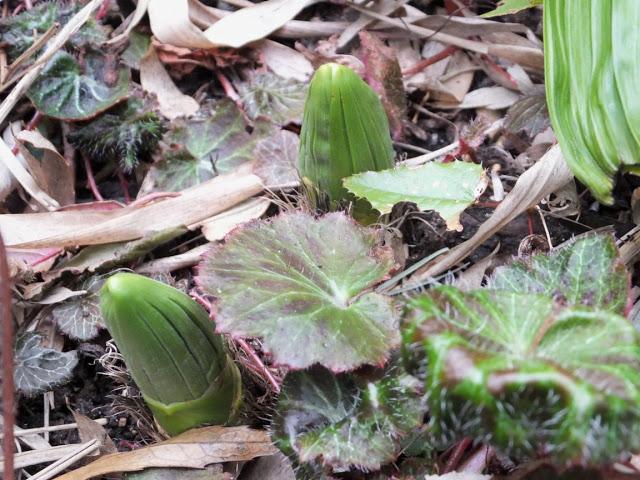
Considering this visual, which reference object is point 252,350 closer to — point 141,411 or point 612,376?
point 141,411

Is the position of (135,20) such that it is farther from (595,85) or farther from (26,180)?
(595,85)

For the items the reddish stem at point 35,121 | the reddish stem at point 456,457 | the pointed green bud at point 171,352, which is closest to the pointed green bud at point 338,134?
the pointed green bud at point 171,352

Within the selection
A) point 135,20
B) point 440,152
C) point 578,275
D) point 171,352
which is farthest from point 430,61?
point 171,352

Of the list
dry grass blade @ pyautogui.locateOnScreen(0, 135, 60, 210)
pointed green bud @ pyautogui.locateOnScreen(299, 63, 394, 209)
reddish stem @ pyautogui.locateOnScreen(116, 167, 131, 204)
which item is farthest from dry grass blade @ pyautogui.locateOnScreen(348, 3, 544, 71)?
dry grass blade @ pyautogui.locateOnScreen(0, 135, 60, 210)

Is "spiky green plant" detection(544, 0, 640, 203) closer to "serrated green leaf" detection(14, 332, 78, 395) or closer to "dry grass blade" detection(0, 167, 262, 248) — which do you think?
"dry grass blade" detection(0, 167, 262, 248)

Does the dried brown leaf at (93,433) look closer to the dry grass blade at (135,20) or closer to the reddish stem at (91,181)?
the reddish stem at (91,181)

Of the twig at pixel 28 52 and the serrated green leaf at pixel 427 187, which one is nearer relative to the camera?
the serrated green leaf at pixel 427 187
